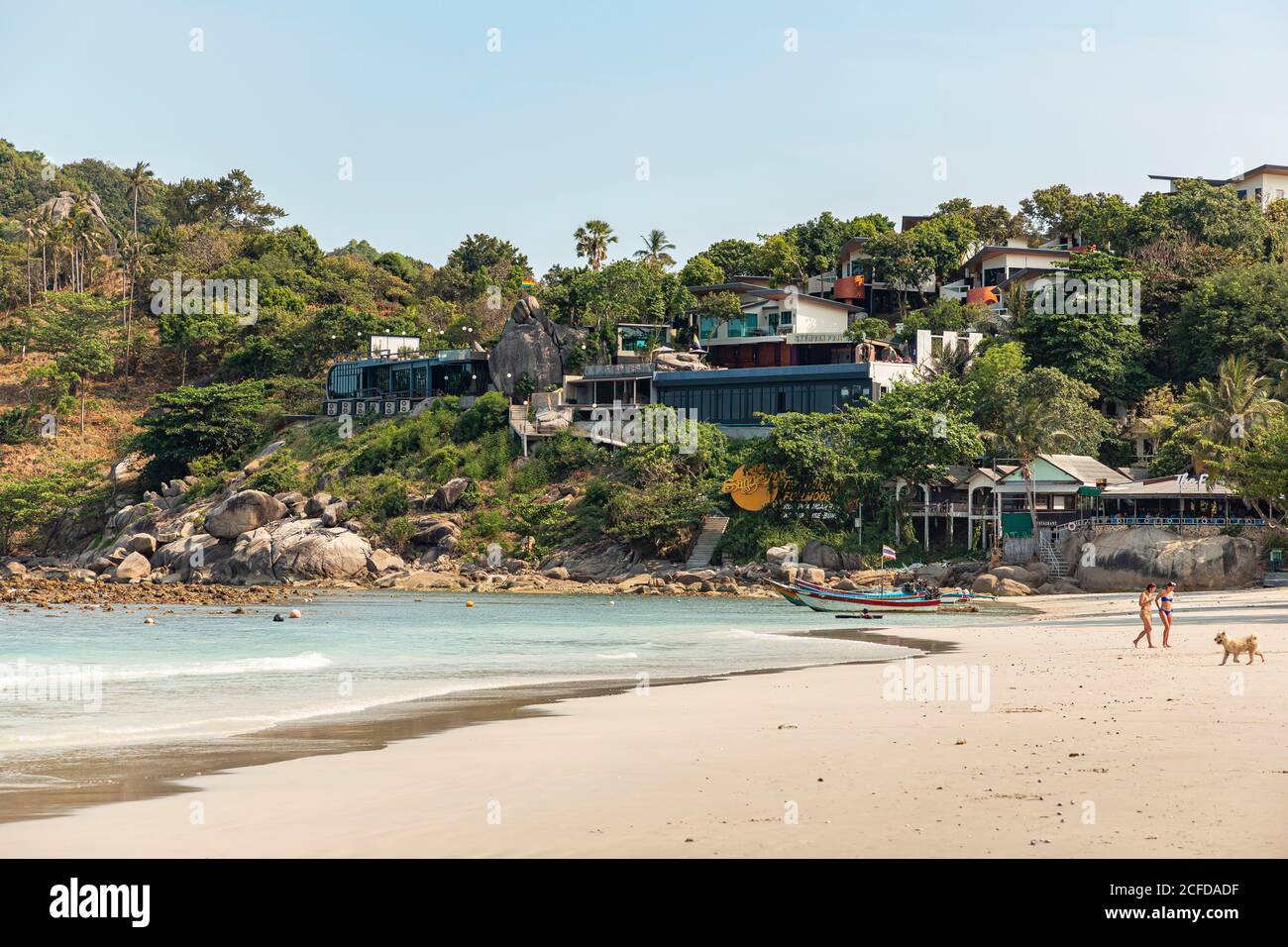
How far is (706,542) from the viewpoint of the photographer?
65.8 meters

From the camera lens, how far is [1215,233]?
264ft

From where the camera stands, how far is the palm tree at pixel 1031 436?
195 ft

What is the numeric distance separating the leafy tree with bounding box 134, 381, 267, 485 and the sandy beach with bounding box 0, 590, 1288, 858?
68.2m

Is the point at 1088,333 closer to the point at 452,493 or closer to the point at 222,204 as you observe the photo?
the point at 452,493

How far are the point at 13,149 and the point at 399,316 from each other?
3031 inches

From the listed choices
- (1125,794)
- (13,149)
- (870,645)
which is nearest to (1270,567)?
(870,645)

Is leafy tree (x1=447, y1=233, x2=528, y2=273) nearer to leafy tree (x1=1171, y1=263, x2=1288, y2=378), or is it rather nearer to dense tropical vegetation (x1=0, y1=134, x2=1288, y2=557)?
dense tropical vegetation (x1=0, y1=134, x2=1288, y2=557)

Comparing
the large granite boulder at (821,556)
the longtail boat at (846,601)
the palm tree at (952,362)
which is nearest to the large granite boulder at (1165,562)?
the large granite boulder at (821,556)

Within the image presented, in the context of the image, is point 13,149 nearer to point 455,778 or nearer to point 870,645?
point 870,645

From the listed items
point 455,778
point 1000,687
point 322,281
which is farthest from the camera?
point 322,281

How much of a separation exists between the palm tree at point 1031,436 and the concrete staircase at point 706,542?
14.4 metres

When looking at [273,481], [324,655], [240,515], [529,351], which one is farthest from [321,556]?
[324,655]

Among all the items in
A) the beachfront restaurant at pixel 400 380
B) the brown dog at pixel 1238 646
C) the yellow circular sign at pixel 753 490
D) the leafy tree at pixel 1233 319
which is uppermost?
the leafy tree at pixel 1233 319

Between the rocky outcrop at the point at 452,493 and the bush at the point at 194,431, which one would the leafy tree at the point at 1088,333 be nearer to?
the rocky outcrop at the point at 452,493
